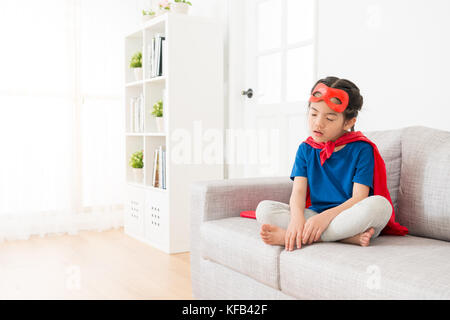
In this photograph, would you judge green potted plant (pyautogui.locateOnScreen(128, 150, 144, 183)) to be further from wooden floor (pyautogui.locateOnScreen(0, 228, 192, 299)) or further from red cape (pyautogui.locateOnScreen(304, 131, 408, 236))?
red cape (pyautogui.locateOnScreen(304, 131, 408, 236))

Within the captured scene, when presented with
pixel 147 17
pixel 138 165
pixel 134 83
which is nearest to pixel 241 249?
pixel 138 165

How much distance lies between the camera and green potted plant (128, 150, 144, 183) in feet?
10.8

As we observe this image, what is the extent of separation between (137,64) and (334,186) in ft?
6.87

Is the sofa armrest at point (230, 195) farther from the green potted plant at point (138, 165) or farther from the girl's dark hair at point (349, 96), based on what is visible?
the green potted plant at point (138, 165)

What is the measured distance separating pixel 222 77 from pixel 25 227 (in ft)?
5.73

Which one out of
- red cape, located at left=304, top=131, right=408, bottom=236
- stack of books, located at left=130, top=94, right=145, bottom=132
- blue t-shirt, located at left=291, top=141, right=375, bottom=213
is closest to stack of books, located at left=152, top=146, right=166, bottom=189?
stack of books, located at left=130, top=94, right=145, bottom=132

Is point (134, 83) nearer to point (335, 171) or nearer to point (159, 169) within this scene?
point (159, 169)

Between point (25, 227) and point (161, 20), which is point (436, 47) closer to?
point (161, 20)

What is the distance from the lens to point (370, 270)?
3.81 feet

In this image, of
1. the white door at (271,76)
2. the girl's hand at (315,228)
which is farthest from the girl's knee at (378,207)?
the white door at (271,76)

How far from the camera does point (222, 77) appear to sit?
9.99 feet

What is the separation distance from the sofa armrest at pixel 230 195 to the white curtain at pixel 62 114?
1.75 m
